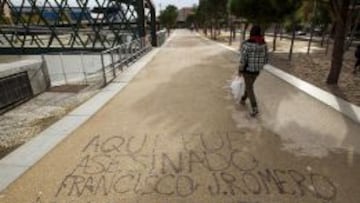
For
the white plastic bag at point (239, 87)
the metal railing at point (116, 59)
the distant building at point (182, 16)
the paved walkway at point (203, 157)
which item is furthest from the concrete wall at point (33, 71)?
the distant building at point (182, 16)

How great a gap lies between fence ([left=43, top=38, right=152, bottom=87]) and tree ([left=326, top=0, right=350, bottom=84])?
22.7ft

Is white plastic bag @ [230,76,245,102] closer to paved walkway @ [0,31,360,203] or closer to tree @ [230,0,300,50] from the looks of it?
paved walkway @ [0,31,360,203]

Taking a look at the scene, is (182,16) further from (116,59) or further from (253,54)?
(253,54)

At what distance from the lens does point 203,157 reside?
4.68 meters

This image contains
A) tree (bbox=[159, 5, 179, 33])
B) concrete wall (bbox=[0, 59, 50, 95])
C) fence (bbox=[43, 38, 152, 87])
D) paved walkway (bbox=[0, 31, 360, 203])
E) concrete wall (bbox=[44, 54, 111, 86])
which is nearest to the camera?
paved walkway (bbox=[0, 31, 360, 203])

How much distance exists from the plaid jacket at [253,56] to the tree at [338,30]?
4.40 m

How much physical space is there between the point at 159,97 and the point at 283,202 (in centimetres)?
522

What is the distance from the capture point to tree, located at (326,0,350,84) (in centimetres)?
926

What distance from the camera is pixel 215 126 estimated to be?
6016 mm

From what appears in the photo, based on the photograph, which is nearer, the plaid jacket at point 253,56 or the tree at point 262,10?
the plaid jacket at point 253,56

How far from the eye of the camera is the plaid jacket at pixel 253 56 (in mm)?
6219

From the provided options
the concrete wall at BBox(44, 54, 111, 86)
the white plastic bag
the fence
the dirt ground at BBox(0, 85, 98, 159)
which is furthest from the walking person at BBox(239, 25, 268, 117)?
the concrete wall at BBox(44, 54, 111, 86)

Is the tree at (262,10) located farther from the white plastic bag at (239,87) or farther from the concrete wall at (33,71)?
the concrete wall at (33,71)

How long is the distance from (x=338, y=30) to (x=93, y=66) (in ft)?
31.4
